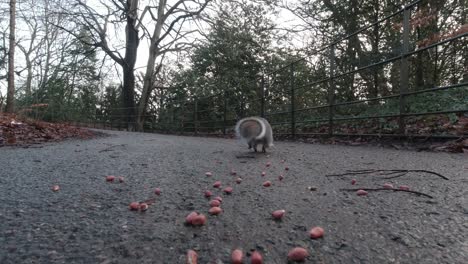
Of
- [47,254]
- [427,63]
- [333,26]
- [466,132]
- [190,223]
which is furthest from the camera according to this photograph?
[333,26]

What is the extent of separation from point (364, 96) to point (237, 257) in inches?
275

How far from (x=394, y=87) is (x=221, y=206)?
6.06 m

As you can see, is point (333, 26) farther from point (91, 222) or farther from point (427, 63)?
point (91, 222)

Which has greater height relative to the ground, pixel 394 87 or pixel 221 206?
pixel 394 87

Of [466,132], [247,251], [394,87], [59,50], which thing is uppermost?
[59,50]

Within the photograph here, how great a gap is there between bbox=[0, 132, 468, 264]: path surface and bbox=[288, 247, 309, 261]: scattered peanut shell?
0.07ft

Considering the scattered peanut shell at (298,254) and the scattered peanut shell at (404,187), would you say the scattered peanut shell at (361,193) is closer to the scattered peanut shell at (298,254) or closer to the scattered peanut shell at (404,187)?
the scattered peanut shell at (404,187)

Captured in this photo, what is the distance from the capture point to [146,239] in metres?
1.21

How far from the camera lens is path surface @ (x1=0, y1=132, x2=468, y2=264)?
43.9 inches

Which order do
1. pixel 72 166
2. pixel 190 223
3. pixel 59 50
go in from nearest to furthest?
1. pixel 190 223
2. pixel 72 166
3. pixel 59 50

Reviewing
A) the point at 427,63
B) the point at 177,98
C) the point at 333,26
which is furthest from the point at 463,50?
the point at 177,98

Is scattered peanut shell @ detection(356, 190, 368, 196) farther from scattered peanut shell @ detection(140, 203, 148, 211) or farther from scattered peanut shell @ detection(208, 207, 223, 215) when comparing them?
scattered peanut shell @ detection(140, 203, 148, 211)

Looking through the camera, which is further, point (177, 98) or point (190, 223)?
point (177, 98)

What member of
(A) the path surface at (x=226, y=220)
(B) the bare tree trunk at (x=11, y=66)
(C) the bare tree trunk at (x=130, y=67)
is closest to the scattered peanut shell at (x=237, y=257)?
(A) the path surface at (x=226, y=220)
